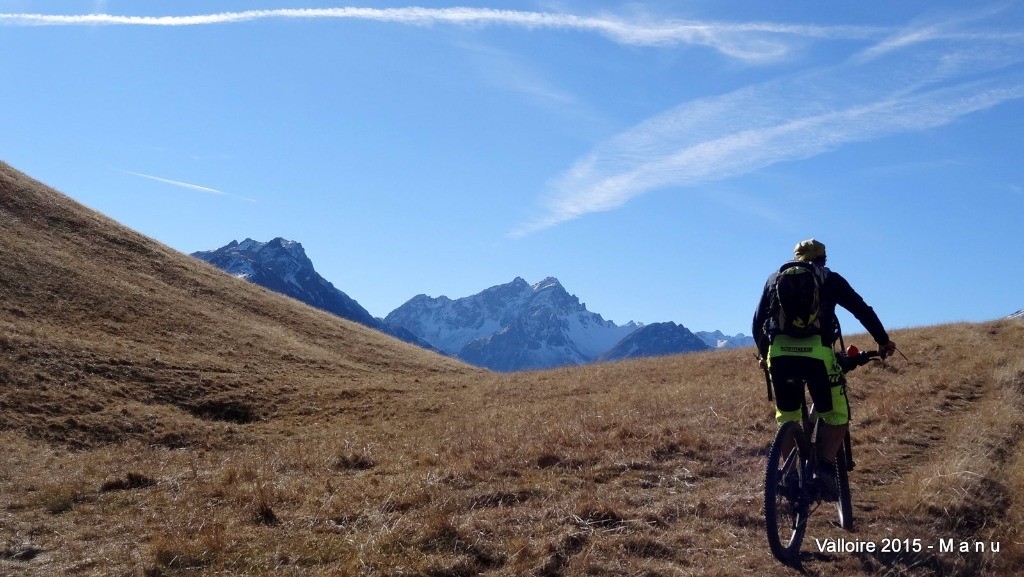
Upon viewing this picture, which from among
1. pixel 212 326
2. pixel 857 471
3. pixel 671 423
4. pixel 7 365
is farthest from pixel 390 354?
pixel 857 471

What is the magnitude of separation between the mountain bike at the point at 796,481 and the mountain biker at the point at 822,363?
0.13 m

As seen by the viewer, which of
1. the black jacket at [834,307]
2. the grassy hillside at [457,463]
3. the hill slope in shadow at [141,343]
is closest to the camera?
the grassy hillside at [457,463]

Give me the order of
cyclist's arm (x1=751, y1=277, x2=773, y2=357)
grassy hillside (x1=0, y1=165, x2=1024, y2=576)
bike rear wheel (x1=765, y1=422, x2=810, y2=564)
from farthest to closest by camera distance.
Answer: cyclist's arm (x1=751, y1=277, x2=773, y2=357)
grassy hillside (x1=0, y1=165, x2=1024, y2=576)
bike rear wheel (x1=765, y1=422, x2=810, y2=564)

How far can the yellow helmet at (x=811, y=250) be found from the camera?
7277mm

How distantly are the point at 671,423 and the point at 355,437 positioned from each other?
27.8 feet

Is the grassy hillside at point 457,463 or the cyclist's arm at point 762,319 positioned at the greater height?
the cyclist's arm at point 762,319

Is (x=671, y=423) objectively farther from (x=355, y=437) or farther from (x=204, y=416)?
(x=204, y=416)

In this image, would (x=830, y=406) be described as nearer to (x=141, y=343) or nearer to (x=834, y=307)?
(x=834, y=307)

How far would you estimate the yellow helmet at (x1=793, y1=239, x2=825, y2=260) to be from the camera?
728cm

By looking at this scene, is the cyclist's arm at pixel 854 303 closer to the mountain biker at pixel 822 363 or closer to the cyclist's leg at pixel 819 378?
the mountain biker at pixel 822 363

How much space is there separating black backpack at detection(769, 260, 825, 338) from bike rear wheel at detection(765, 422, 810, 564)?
0.97m

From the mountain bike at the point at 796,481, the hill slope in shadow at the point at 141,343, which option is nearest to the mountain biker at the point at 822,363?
the mountain bike at the point at 796,481

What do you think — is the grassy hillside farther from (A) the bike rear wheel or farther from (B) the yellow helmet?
(B) the yellow helmet

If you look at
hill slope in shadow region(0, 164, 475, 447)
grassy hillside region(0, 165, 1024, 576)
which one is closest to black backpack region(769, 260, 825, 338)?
grassy hillside region(0, 165, 1024, 576)
